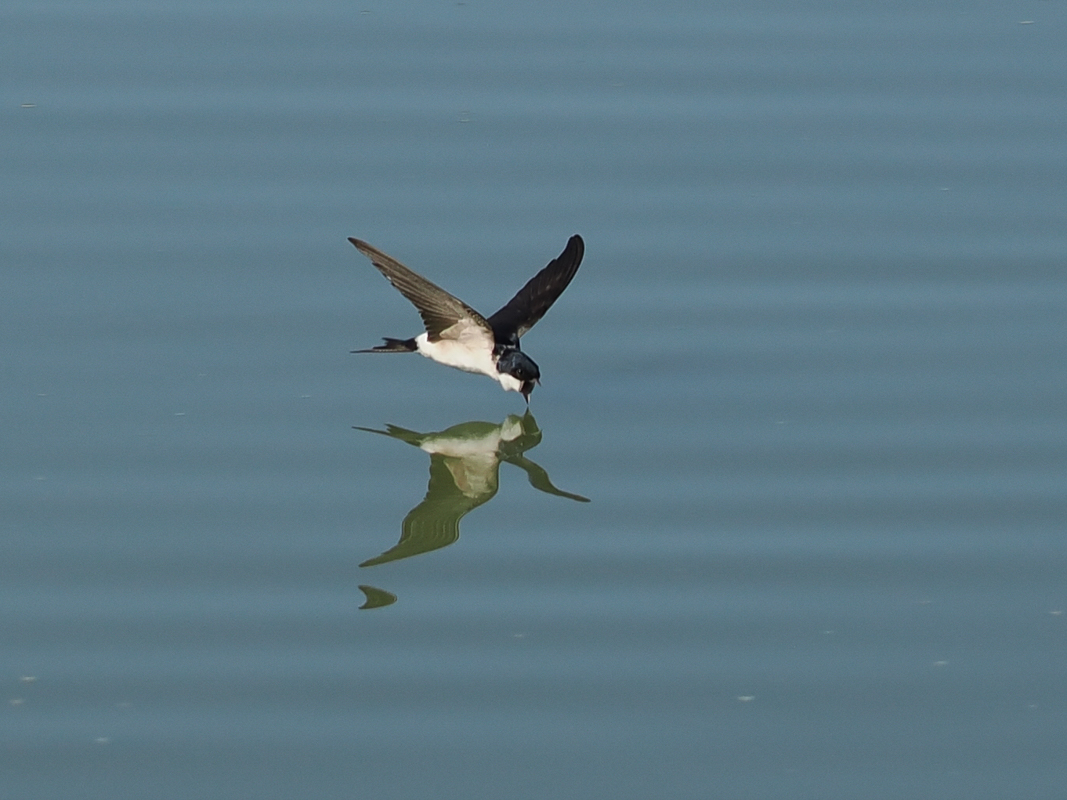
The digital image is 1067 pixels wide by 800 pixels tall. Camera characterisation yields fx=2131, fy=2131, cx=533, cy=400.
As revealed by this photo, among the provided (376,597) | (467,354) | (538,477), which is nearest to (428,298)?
(467,354)

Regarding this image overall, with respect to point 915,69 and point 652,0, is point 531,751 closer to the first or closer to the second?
point 915,69

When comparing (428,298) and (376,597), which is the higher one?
(428,298)

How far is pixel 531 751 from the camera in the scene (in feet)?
18.4

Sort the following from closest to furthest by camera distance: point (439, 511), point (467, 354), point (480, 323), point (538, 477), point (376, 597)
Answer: point (376, 597) → point (439, 511) → point (538, 477) → point (480, 323) → point (467, 354)

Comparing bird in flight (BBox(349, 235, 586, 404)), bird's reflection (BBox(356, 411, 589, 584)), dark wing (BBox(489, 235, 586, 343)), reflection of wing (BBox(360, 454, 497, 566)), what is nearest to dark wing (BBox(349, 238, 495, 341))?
Answer: bird in flight (BBox(349, 235, 586, 404))

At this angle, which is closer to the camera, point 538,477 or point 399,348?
point 538,477

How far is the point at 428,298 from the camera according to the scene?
292 inches

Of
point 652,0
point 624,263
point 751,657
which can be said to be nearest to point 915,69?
point 652,0

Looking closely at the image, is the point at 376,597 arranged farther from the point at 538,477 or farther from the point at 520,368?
the point at 520,368

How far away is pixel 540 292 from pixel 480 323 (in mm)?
537

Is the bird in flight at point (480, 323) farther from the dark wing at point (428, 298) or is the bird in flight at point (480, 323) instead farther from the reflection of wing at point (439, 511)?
the reflection of wing at point (439, 511)

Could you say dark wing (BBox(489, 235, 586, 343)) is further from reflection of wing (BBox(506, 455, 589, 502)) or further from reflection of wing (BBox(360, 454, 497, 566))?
reflection of wing (BBox(360, 454, 497, 566))

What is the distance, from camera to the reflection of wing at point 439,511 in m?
6.74

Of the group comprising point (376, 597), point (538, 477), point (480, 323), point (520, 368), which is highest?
point (480, 323)
